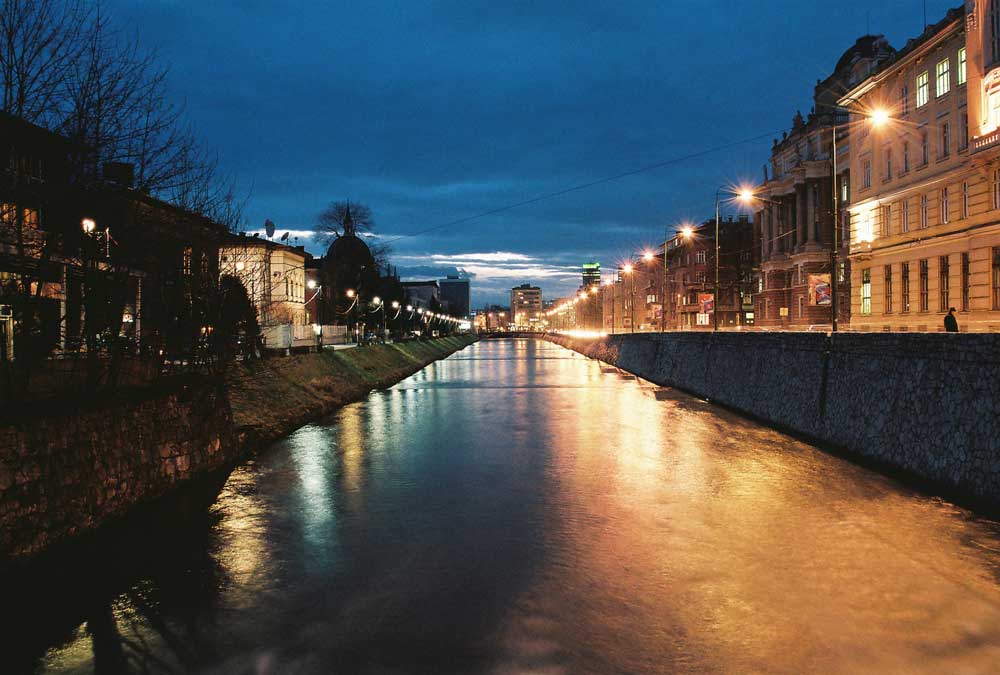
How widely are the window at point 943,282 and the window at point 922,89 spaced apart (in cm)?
876

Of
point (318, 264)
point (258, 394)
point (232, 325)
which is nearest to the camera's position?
point (232, 325)

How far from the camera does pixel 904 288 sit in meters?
41.1

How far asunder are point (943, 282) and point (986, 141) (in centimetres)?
815

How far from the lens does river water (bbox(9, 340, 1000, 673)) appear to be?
723 cm

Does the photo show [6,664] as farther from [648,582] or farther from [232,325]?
[232,325]

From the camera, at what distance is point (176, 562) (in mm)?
10461

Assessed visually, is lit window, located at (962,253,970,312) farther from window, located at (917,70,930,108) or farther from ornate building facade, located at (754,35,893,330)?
ornate building facade, located at (754,35,893,330)

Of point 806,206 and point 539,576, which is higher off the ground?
point 806,206

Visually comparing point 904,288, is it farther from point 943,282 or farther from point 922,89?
point 922,89

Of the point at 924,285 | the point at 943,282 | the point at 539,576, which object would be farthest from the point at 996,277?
the point at 539,576

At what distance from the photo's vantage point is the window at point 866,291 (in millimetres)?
44906

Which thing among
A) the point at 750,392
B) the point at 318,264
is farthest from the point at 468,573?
the point at 318,264

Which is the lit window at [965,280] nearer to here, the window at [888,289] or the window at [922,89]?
the window at [888,289]

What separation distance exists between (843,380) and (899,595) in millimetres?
11268
